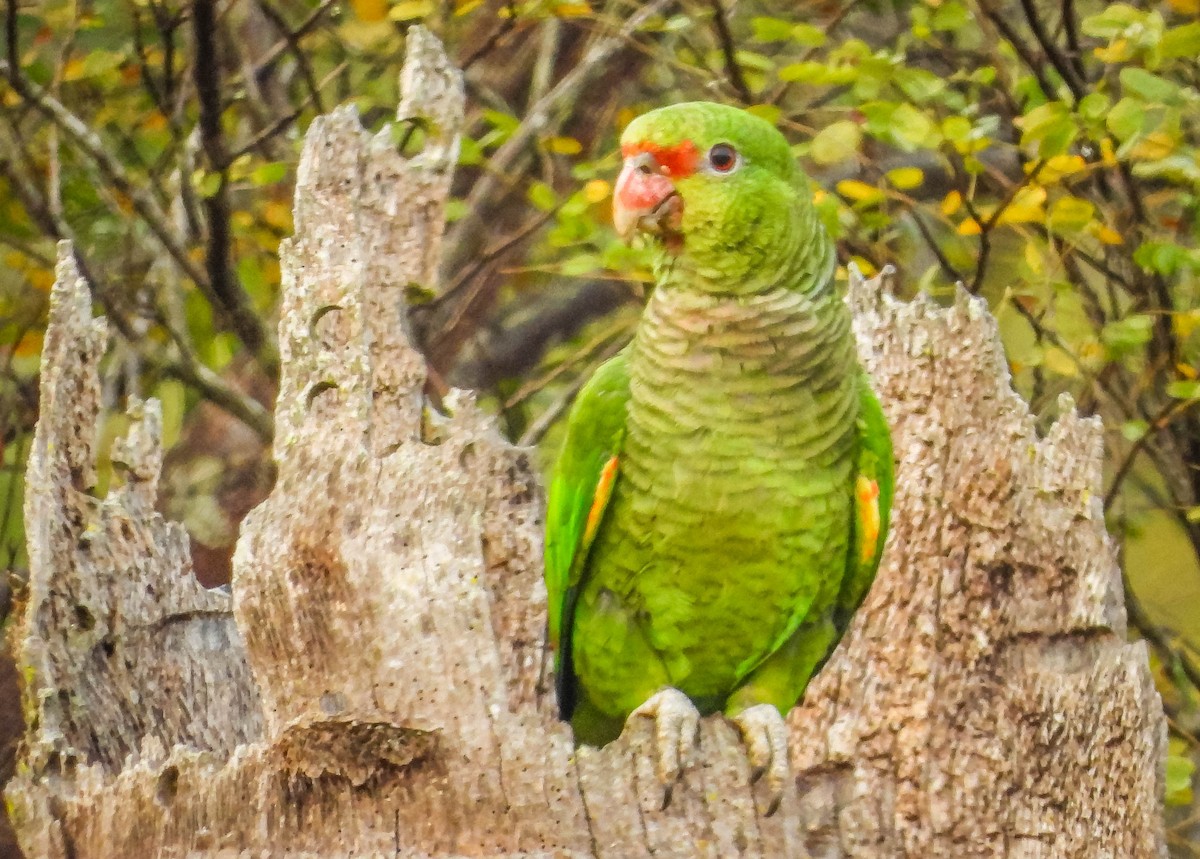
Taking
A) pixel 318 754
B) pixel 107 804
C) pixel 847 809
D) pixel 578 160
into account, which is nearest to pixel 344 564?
pixel 318 754

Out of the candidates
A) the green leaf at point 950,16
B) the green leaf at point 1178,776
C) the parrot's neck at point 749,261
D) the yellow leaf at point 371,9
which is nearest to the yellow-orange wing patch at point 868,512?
the parrot's neck at point 749,261

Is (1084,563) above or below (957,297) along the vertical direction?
below

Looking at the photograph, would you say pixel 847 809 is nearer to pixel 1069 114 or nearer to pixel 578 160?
pixel 1069 114

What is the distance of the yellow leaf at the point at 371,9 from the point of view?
7.47ft

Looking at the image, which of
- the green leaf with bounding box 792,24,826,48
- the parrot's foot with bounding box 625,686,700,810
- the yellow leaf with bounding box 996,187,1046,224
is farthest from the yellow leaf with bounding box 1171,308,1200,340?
the parrot's foot with bounding box 625,686,700,810

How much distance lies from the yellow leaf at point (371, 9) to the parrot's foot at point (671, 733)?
162cm

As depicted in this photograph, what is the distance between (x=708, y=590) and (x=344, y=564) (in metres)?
0.43

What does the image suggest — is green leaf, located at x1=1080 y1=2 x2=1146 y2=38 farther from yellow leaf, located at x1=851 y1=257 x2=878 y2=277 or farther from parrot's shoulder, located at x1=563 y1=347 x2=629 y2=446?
parrot's shoulder, located at x1=563 y1=347 x2=629 y2=446

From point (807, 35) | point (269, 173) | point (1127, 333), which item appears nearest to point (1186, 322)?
point (1127, 333)

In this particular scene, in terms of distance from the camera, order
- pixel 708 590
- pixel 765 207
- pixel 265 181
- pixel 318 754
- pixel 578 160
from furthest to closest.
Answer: pixel 578 160
pixel 265 181
pixel 708 590
pixel 765 207
pixel 318 754

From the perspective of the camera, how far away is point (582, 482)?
130cm

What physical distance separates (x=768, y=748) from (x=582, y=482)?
1.17 feet

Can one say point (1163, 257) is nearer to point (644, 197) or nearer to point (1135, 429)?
point (1135, 429)

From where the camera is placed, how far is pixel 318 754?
3.32ft
